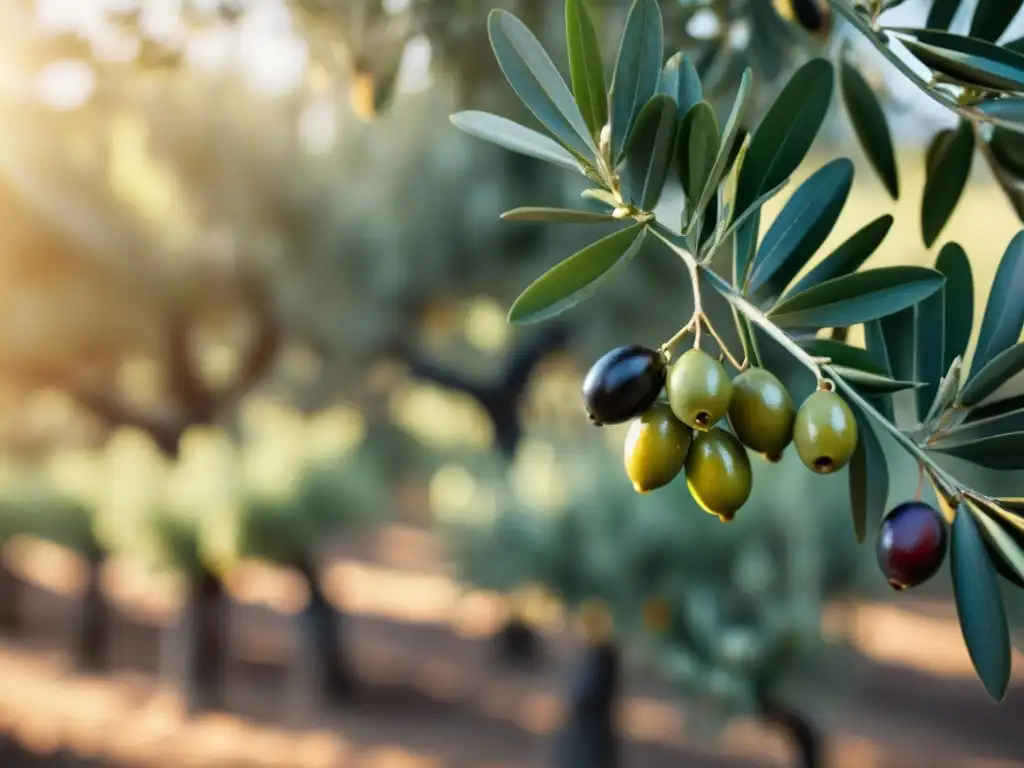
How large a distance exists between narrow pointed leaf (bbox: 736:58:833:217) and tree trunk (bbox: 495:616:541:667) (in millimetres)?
5343

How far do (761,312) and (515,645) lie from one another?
5.48m

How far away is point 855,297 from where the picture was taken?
1.37 feet

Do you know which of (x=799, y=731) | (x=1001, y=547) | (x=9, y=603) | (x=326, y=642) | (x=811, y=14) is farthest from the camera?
(x=9, y=603)

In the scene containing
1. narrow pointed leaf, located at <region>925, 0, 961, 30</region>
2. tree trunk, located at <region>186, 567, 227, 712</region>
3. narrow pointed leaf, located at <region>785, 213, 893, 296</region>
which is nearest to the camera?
narrow pointed leaf, located at <region>785, 213, 893, 296</region>

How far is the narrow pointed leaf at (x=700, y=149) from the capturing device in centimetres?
38

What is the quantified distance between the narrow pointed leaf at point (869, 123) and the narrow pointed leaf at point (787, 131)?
0.65 feet

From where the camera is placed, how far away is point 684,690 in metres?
2.35

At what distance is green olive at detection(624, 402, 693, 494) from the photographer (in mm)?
389

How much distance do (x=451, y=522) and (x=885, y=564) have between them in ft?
8.55

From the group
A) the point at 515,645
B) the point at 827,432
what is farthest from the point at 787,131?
the point at 515,645

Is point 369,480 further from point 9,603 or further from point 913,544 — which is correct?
point 913,544

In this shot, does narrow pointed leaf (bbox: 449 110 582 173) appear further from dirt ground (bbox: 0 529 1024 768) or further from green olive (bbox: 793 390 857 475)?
dirt ground (bbox: 0 529 1024 768)

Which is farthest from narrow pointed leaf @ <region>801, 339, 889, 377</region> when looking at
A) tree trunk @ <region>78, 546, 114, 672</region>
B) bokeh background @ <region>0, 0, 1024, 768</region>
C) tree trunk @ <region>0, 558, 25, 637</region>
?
tree trunk @ <region>0, 558, 25, 637</region>

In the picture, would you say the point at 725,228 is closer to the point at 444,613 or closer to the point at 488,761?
the point at 488,761
